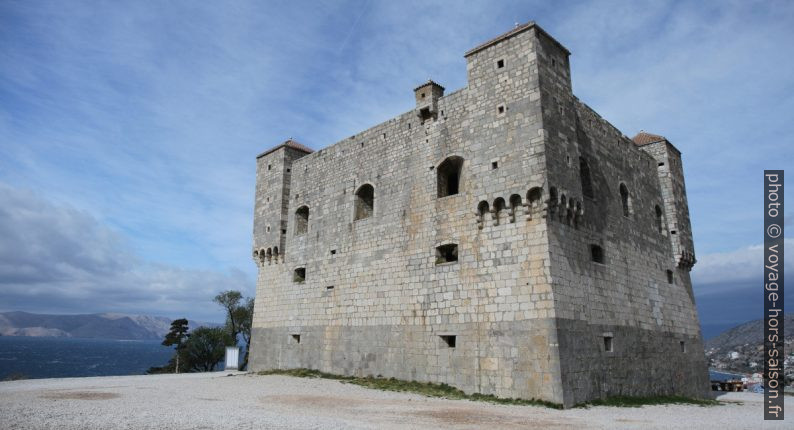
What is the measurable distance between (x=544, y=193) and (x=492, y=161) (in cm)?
212

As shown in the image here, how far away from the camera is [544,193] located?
44.9 ft

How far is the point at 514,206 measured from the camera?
14375 mm

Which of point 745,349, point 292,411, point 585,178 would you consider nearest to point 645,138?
point 585,178

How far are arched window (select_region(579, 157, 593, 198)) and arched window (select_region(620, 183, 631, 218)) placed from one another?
261 cm

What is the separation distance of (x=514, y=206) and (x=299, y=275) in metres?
10.7

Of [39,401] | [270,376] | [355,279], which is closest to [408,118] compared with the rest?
[355,279]

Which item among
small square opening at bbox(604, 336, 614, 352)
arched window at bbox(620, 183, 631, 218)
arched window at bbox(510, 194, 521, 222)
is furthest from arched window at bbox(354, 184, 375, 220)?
small square opening at bbox(604, 336, 614, 352)

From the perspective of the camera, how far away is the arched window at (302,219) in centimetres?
2212

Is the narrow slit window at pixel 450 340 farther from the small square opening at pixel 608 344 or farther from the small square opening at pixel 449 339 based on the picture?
the small square opening at pixel 608 344

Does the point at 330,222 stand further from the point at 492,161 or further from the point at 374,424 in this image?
the point at 374,424

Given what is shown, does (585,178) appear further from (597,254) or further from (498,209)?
(498,209)

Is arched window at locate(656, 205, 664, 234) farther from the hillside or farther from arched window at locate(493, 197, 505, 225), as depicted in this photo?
the hillside

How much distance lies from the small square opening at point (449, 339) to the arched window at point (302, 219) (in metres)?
9.30

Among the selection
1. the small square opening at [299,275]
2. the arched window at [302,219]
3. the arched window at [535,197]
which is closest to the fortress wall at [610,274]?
the arched window at [535,197]
